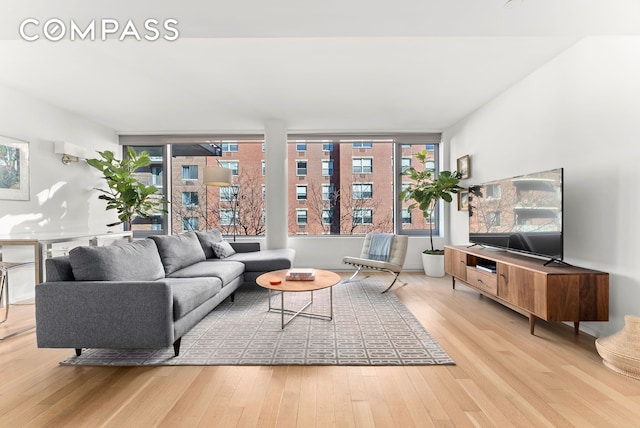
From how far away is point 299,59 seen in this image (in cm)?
289

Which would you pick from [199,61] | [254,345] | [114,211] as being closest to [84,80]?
[199,61]

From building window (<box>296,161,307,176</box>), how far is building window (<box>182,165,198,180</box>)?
6.67 ft

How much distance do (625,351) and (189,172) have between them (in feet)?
20.5

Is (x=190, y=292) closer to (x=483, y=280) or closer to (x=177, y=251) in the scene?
(x=177, y=251)

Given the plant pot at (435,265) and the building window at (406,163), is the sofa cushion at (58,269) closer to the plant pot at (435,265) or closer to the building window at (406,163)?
the plant pot at (435,265)

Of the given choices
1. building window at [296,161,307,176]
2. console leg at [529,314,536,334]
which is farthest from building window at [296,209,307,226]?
console leg at [529,314,536,334]

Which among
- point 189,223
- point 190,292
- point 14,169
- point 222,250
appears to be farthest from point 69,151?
point 190,292

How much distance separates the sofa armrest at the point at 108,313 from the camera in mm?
2033

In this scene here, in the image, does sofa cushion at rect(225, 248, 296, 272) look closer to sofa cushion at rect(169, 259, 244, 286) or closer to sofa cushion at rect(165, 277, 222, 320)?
sofa cushion at rect(169, 259, 244, 286)

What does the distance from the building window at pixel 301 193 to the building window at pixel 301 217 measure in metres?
0.24

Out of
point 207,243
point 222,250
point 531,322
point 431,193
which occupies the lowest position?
point 531,322

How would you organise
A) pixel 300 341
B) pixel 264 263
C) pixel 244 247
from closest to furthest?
1. pixel 300 341
2. pixel 264 263
3. pixel 244 247

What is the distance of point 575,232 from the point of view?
2693mm

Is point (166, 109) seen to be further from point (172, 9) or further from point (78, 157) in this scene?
point (172, 9)
